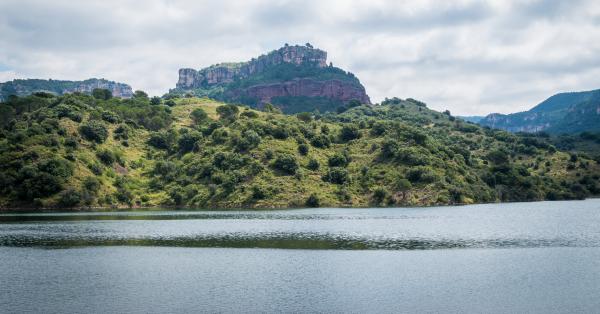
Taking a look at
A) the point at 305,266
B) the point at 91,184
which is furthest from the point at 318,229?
the point at 91,184

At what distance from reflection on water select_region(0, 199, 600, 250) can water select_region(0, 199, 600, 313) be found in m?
0.42

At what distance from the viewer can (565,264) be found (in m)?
76.4

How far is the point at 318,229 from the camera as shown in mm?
125500

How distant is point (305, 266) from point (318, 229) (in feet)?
150

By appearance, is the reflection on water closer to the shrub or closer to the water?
the water

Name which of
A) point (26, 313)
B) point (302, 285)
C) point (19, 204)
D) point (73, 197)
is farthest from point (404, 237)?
point (19, 204)

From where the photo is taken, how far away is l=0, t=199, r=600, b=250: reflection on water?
10219cm

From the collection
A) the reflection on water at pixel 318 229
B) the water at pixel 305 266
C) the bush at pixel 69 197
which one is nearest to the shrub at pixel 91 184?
the bush at pixel 69 197

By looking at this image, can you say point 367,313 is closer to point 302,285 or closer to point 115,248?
point 302,285

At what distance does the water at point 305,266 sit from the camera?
192 feet

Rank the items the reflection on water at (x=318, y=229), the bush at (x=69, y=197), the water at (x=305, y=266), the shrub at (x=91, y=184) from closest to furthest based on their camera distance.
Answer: the water at (x=305, y=266) → the reflection on water at (x=318, y=229) → the bush at (x=69, y=197) → the shrub at (x=91, y=184)

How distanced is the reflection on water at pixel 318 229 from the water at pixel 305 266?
0.42 m

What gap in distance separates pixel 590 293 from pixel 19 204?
178 metres

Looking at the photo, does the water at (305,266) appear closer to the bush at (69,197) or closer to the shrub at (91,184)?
the bush at (69,197)
